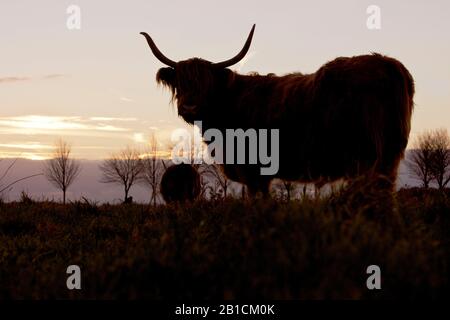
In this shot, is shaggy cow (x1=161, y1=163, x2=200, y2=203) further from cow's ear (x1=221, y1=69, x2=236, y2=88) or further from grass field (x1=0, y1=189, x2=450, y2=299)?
grass field (x1=0, y1=189, x2=450, y2=299)

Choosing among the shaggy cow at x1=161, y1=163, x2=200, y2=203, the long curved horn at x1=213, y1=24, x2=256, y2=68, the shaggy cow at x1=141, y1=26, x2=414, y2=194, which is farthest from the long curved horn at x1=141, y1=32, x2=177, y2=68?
the shaggy cow at x1=161, y1=163, x2=200, y2=203

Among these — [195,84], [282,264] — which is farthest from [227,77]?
[282,264]

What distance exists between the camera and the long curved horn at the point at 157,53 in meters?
8.55

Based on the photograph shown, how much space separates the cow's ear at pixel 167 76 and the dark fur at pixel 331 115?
53 cm

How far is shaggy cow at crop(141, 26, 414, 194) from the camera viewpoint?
603 cm

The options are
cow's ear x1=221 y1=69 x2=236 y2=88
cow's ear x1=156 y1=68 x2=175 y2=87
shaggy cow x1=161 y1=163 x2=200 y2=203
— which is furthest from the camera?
shaggy cow x1=161 y1=163 x2=200 y2=203

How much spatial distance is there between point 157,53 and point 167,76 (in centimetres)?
68

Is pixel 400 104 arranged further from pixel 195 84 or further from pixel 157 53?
pixel 157 53

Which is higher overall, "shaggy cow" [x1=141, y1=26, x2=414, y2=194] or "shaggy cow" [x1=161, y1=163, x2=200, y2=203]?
"shaggy cow" [x1=141, y1=26, x2=414, y2=194]

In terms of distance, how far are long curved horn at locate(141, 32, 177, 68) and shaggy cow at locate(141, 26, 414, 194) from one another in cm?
50

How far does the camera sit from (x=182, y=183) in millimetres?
11586
